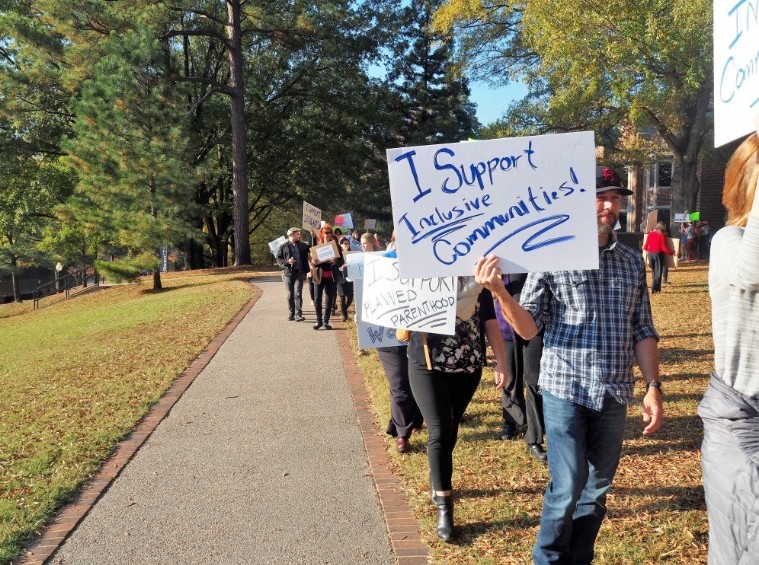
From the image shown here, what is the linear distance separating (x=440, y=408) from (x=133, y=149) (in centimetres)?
1899

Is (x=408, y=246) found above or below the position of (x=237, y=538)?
above

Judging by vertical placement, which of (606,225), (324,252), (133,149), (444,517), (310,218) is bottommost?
(444,517)

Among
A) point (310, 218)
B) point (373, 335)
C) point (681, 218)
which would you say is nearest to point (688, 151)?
point (681, 218)

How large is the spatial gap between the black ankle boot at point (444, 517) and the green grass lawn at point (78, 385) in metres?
2.34

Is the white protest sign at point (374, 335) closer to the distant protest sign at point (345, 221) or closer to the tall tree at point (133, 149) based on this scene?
the distant protest sign at point (345, 221)

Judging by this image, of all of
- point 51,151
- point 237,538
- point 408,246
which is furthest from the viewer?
point 51,151

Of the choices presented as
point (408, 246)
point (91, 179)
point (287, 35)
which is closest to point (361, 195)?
point (287, 35)

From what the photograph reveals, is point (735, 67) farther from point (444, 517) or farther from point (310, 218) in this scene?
point (310, 218)

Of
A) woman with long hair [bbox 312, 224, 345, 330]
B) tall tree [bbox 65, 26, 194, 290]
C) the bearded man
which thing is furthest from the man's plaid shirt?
tall tree [bbox 65, 26, 194, 290]

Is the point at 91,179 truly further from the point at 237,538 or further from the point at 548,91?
the point at 237,538

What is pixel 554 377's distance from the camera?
9.74 ft

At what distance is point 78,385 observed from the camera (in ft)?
26.5

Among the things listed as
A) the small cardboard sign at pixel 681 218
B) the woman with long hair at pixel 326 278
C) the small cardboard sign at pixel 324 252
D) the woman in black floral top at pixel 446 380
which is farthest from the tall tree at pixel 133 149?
the woman in black floral top at pixel 446 380

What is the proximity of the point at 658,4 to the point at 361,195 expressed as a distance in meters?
26.4
